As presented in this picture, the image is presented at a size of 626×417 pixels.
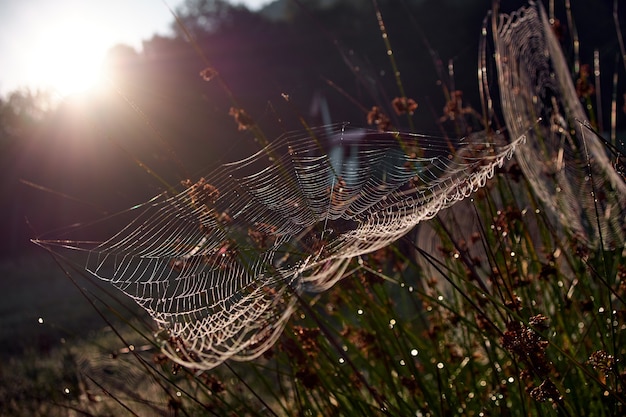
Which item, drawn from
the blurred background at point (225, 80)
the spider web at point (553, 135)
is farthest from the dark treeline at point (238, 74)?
the spider web at point (553, 135)

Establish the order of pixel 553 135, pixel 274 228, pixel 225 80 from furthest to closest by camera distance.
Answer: pixel 225 80, pixel 553 135, pixel 274 228

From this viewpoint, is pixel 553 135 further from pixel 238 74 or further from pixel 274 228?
pixel 238 74

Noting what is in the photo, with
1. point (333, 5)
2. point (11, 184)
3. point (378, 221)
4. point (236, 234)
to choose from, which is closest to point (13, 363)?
point (236, 234)

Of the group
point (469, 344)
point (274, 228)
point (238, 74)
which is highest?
point (238, 74)

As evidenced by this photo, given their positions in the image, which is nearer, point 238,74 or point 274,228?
point 274,228

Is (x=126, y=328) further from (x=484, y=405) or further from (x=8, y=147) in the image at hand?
(x=8, y=147)

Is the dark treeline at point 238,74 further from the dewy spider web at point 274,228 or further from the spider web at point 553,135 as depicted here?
the dewy spider web at point 274,228

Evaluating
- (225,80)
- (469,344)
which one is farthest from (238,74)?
(469,344)

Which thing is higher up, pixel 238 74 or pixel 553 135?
pixel 238 74
